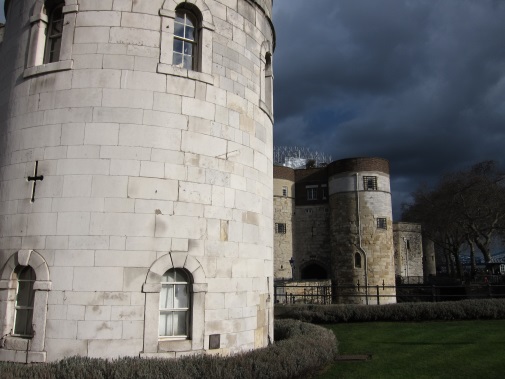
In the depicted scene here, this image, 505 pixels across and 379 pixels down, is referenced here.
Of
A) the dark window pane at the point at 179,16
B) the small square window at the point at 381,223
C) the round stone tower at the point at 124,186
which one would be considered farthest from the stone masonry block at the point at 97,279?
the small square window at the point at 381,223

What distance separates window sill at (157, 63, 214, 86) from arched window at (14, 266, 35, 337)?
15.1 feet

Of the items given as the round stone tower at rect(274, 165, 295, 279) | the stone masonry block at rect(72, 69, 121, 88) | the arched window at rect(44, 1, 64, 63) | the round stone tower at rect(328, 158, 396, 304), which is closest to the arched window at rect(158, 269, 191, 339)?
the stone masonry block at rect(72, 69, 121, 88)

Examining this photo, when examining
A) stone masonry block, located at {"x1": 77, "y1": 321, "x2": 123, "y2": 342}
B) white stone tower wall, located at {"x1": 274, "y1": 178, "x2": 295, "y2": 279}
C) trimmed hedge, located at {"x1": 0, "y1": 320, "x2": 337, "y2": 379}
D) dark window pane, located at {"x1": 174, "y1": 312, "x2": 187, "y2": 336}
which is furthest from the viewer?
white stone tower wall, located at {"x1": 274, "y1": 178, "x2": 295, "y2": 279}

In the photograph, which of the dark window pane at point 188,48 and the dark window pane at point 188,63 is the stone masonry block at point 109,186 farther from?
the dark window pane at point 188,48

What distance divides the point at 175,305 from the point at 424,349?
7.30 meters

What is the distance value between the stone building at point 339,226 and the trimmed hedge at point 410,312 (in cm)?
1489

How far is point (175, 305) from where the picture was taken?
818 cm

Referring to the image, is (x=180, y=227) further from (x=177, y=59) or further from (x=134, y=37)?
(x=134, y=37)

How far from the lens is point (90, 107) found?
27.1 ft

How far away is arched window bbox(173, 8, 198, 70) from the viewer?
9188mm

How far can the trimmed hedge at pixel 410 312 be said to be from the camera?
655 inches

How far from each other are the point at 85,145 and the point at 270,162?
456 cm

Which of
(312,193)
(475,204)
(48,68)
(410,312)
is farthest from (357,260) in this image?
(48,68)

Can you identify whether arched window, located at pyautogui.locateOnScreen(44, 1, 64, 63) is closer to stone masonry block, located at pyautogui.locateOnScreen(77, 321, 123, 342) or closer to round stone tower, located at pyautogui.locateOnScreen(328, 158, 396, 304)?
stone masonry block, located at pyautogui.locateOnScreen(77, 321, 123, 342)
